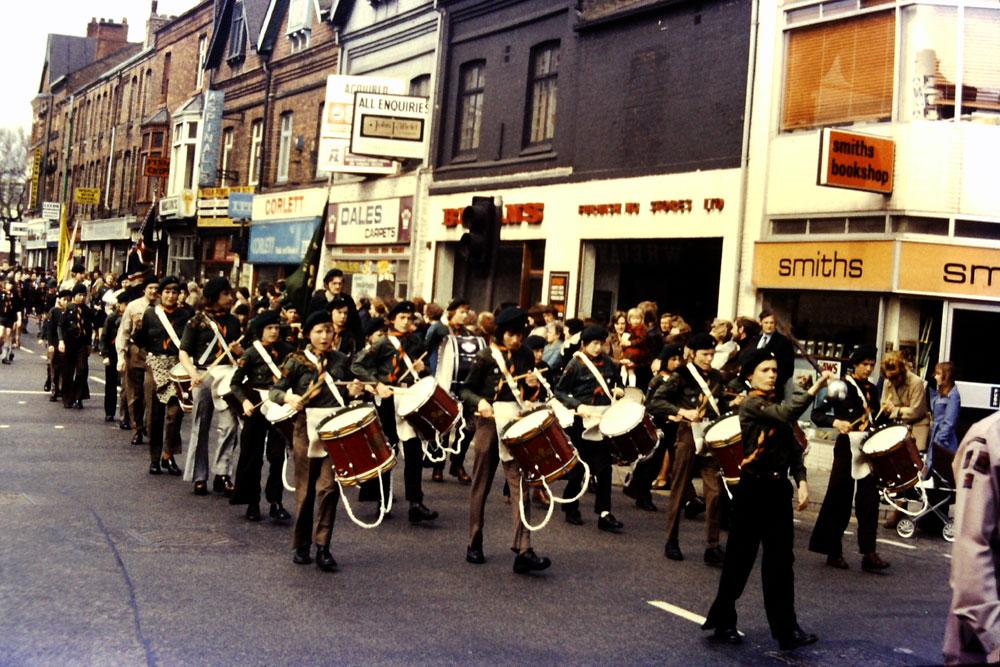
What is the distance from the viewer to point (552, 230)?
2400cm

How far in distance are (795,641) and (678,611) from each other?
3.25 ft

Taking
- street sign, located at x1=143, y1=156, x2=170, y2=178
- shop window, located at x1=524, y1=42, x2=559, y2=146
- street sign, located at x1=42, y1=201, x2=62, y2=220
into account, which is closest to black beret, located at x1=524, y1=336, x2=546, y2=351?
shop window, located at x1=524, y1=42, x2=559, y2=146

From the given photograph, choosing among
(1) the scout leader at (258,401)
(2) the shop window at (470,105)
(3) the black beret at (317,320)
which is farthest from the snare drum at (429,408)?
(2) the shop window at (470,105)

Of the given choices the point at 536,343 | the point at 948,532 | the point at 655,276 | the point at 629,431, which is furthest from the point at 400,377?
the point at 655,276

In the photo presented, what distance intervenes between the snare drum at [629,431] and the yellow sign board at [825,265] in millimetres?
6847

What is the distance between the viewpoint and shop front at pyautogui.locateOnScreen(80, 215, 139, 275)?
54.1m

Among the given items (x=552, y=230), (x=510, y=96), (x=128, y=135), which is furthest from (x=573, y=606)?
(x=128, y=135)

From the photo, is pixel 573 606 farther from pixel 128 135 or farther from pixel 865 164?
pixel 128 135

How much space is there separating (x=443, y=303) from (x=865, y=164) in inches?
509

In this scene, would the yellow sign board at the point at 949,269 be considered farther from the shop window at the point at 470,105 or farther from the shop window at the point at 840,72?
the shop window at the point at 470,105

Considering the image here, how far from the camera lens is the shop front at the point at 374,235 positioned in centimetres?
2941

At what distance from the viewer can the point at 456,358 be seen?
45.6ft

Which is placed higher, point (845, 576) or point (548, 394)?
point (548, 394)

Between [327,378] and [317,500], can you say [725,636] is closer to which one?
[317,500]
